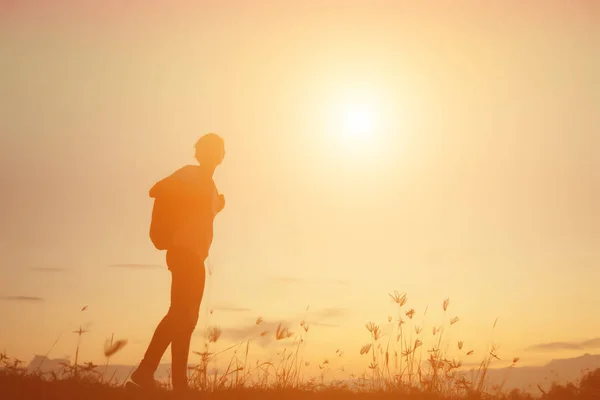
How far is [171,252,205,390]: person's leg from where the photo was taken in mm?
6895

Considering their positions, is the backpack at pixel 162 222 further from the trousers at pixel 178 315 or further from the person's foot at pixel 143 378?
the person's foot at pixel 143 378

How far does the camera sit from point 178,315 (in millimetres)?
6879

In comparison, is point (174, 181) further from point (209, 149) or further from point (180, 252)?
point (180, 252)

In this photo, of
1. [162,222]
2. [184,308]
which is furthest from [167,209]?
[184,308]

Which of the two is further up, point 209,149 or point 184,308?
point 209,149

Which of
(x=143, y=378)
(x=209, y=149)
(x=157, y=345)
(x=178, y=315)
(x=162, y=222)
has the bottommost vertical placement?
(x=143, y=378)

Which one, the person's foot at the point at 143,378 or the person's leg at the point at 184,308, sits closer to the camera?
the person's foot at the point at 143,378

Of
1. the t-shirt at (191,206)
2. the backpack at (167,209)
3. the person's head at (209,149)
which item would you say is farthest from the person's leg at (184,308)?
the person's head at (209,149)

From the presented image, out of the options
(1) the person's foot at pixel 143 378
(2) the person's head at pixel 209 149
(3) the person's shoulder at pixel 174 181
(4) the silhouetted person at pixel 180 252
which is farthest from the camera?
(2) the person's head at pixel 209 149

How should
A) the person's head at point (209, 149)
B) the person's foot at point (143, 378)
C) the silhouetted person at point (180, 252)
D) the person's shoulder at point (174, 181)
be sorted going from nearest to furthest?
the person's foot at point (143, 378) < the silhouetted person at point (180, 252) < the person's shoulder at point (174, 181) < the person's head at point (209, 149)

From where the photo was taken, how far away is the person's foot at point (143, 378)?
266 inches

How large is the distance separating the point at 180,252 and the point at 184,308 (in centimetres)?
54

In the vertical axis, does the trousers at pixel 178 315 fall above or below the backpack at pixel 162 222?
below

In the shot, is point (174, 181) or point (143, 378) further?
point (174, 181)
